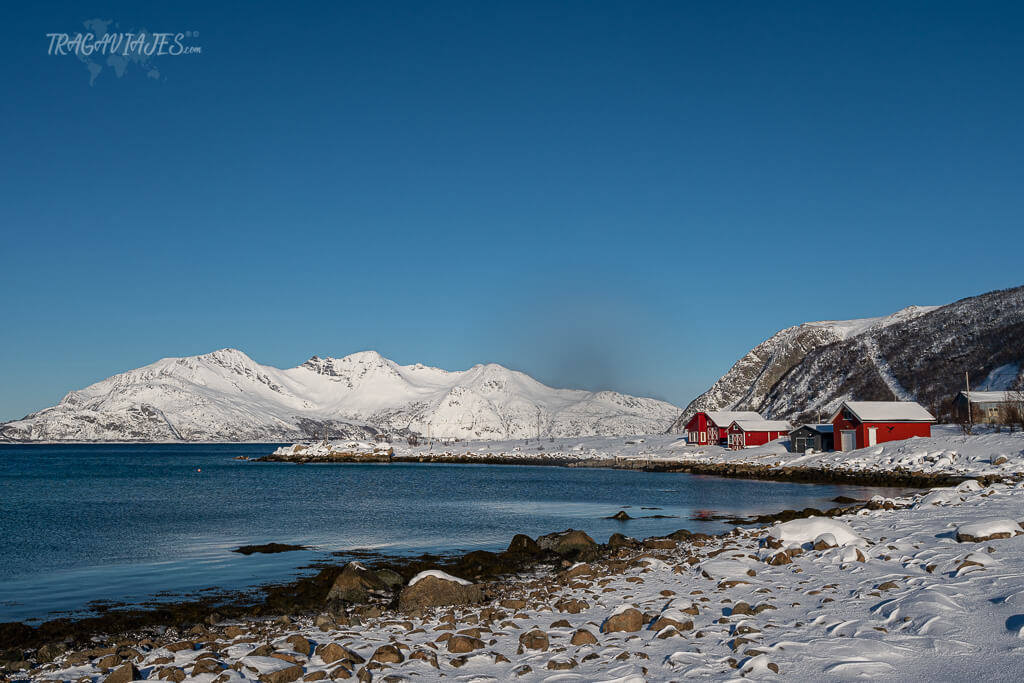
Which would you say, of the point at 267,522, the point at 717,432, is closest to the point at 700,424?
the point at 717,432

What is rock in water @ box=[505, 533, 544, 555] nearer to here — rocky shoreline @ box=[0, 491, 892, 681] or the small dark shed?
rocky shoreline @ box=[0, 491, 892, 681]

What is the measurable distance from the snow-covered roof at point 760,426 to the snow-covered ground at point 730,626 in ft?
266

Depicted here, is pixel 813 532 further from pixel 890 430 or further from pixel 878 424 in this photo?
pixel 890 430

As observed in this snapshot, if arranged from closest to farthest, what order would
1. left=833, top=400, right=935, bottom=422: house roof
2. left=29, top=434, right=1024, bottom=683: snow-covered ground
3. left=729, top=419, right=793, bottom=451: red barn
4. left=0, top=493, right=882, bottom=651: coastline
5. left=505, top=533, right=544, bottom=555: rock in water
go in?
1. left=29, top=434, right=1024, bottom=683: snow-covered ground
2. left=0, top=493, right=882, bottom=651: coastline
3. left=505, top=533, right=544, bottom=555: rock in water
4. left=833, top=400, right=935, bottom=422: house roof
5. left=729, top=419, right=793, bottom=451: red barn

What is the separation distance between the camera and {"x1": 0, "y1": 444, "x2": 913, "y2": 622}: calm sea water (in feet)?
81.3

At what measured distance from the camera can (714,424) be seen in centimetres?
10881

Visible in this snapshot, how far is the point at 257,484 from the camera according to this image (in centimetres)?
8262

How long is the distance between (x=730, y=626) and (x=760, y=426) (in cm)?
9165

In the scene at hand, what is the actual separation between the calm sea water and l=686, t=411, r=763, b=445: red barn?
111 feet

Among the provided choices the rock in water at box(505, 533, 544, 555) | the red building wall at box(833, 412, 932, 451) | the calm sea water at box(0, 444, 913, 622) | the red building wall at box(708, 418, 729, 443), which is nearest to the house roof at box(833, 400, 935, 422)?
the red building wall at box(833, 412, 932, 451)

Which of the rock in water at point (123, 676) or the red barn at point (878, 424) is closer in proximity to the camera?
the rock in water at point (123, 676)

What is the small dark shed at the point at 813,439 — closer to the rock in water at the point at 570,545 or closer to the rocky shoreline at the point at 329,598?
the rocky shoreline at the point at 329,598

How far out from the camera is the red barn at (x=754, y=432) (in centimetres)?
9856

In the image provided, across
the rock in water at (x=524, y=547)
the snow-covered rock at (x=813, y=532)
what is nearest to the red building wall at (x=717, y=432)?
the rock in water at (x=524, y=547)
